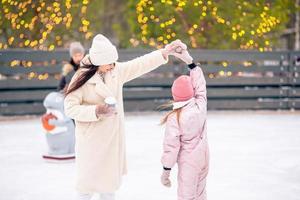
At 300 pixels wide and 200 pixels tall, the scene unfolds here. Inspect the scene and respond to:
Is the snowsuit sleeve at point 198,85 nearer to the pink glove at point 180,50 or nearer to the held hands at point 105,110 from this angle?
the pink glove at point 180,50

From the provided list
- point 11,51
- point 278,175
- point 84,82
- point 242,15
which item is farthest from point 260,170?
point 242,15

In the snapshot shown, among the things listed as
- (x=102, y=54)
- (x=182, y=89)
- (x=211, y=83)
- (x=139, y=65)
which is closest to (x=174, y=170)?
(x=139, y=65)

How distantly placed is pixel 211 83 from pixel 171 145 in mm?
8779

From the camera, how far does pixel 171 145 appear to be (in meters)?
3.93

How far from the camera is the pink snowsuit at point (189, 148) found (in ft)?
12.9

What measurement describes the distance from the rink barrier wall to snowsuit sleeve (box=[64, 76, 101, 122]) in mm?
7877

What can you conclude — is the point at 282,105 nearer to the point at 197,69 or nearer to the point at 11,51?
the point at 11,51

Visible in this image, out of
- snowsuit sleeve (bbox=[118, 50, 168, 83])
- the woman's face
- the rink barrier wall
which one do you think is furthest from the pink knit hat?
the rink barrier wall

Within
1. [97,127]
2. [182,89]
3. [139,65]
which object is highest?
[139,65]

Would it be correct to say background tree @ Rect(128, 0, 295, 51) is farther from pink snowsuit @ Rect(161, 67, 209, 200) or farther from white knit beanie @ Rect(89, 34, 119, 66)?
pink snowsuit @ Rect(161, 67, 209, 200)

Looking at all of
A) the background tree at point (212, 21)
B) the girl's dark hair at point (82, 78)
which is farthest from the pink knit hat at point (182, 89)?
the background tree at point (212, 21)

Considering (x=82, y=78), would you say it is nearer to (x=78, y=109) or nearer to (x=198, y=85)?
(x=78, y=109)

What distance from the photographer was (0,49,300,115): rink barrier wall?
38.7ft

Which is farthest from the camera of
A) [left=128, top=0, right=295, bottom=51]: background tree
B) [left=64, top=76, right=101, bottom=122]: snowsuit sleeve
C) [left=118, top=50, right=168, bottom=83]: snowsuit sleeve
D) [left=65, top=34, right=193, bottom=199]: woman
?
[left=128, top=0, right=295, bottom=51]: background tree
